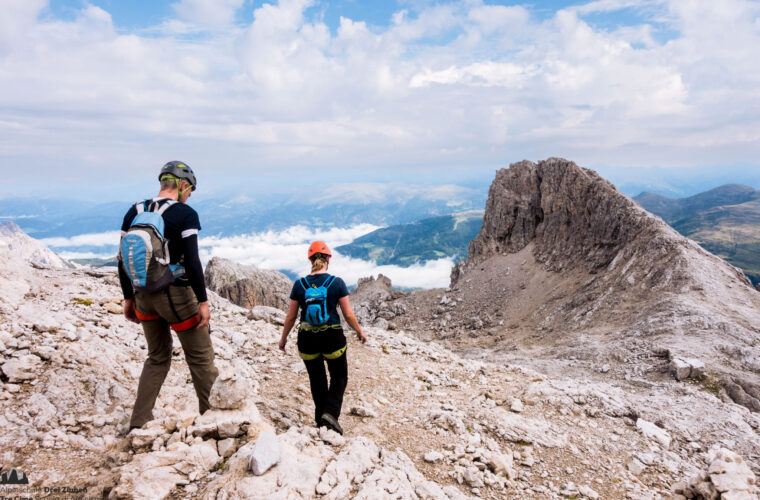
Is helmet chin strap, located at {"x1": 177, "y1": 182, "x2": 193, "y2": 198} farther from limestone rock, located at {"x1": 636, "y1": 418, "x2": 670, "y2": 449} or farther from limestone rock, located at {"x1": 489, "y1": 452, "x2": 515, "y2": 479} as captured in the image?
limestone rock, located at {"x1": 636, "y1": 418, "x2": 670, "y2": 449}

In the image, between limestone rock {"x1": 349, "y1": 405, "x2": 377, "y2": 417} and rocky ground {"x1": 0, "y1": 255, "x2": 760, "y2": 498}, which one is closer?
rocky ground {"x1": 0, "y1": 255, "x2": 760, "y2": 498}

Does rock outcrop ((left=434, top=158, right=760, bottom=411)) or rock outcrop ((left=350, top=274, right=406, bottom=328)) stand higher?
rock outcrop ((left=434, top=158, right=760, bottom=411))

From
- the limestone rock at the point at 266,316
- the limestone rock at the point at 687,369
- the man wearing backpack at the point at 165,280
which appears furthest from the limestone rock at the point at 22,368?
the limestone rock at the point at 687,369

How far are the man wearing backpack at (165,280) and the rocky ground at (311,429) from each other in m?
0.66

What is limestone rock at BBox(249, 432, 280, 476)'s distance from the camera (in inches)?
173

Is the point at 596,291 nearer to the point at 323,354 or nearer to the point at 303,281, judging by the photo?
the point at 323,354

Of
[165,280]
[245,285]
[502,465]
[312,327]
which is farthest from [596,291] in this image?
[245,285]

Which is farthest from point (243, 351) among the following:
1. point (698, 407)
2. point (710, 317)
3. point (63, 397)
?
point (710, 317)

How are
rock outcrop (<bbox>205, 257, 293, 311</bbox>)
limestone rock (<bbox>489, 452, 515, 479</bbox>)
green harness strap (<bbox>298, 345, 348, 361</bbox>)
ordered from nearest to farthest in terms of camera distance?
1. limestone rock (<bbox>489, 452, 515, 479</bbox>)
2. green harness strap (<bbox>298, 345, 348, 361</bbox>)
3. rock outcrop (<bbox>205, 257, 293, 311</bbox>)

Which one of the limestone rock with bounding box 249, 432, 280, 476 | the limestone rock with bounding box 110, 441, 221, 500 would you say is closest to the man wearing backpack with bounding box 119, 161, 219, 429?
the limestone rock with bounding box 110, 441, 221, 500

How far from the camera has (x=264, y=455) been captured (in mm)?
4496

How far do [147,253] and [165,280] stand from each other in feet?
1.51

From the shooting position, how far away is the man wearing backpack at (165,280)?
5.30m

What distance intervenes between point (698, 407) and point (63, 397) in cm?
1567
